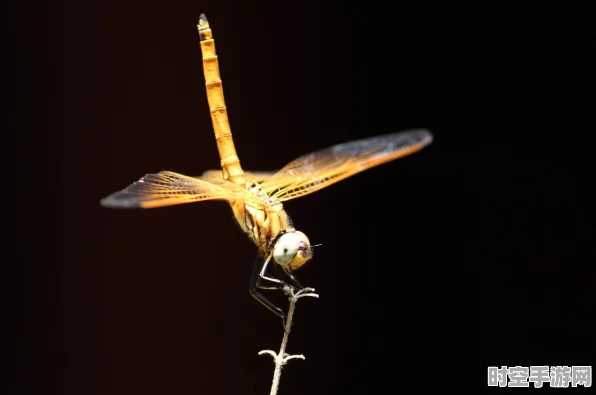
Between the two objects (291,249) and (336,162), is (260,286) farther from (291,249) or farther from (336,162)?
(336,162)

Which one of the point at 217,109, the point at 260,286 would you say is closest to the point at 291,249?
the point at 260,286

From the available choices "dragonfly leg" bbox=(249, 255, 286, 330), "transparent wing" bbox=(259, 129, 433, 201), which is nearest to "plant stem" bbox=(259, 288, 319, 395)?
"dragonfly leg" bbox=(249, 255, 286, 330)

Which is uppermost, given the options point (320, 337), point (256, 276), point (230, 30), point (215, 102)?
point (230, 30)

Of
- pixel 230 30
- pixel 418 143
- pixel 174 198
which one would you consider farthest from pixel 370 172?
pixel 174 198

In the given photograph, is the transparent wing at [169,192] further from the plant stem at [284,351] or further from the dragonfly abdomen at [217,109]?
the plant stem at [284,351]

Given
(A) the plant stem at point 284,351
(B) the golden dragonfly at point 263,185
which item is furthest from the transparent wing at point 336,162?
(A) the plant stem at point 284,351

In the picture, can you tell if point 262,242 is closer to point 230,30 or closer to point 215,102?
point 215,102

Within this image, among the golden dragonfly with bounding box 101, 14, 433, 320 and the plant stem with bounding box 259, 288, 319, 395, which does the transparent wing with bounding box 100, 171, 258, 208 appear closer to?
the golden dragonfly with bounding box 101, 14, 433, 320
